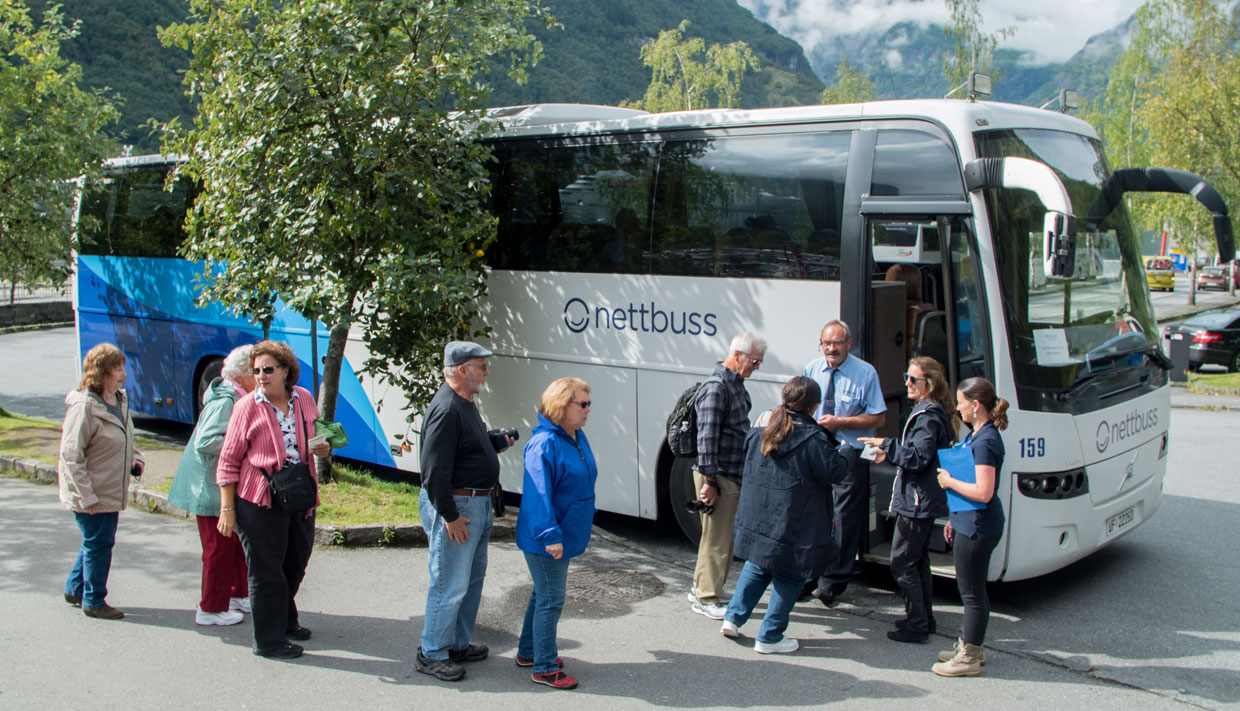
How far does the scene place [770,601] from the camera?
18.7ft

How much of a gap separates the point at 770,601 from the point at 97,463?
154 inches

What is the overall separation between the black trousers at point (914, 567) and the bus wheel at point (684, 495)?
6.61 feet

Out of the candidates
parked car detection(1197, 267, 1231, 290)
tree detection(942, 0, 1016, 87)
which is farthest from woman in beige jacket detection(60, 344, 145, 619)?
parked car detection(1197, 267, 1231, 290)

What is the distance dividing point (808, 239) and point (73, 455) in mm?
4689

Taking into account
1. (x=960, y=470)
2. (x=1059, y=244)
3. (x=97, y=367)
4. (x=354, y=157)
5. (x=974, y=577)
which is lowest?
(x=974, y=577)

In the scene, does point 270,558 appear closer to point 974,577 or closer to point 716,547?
point 716,547

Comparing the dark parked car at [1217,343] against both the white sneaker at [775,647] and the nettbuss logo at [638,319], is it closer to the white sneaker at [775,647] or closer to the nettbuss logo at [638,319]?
the nettbuss logo at [638,319]

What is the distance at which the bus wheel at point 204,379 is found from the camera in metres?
11.1

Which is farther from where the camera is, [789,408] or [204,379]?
[204,379]

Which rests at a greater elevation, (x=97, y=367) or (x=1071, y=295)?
(x=1071, y=295)

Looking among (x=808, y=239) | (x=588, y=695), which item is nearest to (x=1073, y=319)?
(x=808, y=239)

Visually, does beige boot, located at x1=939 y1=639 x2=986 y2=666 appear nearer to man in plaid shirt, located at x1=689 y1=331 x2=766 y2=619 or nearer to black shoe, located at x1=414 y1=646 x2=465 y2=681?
man in plaid shirt, located at x1=689 y1=331 x2=766 y2=619

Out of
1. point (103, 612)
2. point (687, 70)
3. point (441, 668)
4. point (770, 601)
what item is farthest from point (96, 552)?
point (687, 70)

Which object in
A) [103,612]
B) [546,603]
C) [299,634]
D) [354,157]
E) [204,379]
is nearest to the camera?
[546,603]
